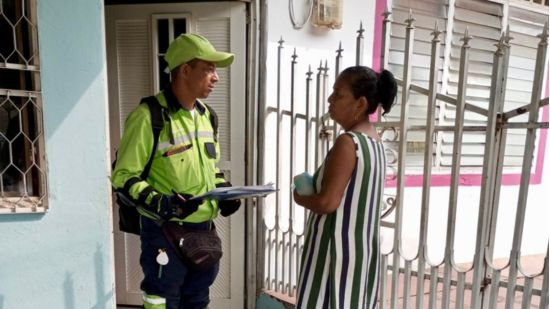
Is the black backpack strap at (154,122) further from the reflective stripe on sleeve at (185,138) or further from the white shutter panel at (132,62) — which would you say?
the white shutter panel at (132,62)

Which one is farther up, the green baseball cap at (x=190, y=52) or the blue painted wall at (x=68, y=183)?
the green baseball cap at (x=190, y=52)

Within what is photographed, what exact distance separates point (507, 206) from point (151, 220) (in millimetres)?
3980

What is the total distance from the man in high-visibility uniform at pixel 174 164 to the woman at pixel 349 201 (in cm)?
48

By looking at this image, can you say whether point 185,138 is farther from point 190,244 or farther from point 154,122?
point 190,244

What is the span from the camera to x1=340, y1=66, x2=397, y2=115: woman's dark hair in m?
1.37

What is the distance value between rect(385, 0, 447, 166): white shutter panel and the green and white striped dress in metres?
2.31

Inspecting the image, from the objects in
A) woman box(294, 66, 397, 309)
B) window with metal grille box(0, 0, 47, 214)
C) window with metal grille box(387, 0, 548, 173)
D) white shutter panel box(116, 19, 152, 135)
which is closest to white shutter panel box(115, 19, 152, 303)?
white shutter panel box(116, 19, 152, 135)

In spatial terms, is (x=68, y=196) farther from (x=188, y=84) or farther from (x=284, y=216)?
(x=284, y=216)

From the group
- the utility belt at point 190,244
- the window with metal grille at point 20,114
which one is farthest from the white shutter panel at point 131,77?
the utility belt at point 190,244

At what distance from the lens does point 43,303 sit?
1.98m

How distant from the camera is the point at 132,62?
2.63 meters

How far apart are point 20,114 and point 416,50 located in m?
3.36

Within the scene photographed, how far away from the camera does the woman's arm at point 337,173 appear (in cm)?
131

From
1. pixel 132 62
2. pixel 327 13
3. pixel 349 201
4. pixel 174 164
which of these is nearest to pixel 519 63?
pixel 327 13
